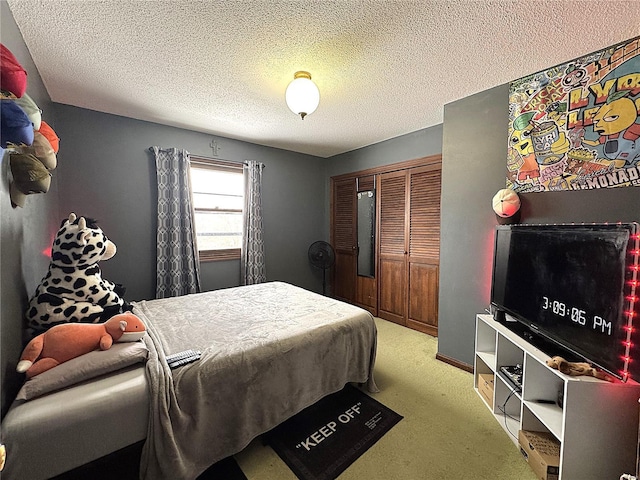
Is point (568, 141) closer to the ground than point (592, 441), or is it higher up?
higher up

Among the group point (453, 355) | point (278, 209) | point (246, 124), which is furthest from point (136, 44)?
point (453, 355)

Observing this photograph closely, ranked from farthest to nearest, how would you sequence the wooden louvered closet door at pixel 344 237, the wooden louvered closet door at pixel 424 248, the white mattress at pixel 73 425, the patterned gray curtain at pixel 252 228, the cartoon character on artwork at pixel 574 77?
the wooden louvered closet door at pixel 344 237 → the patterned gray curtain at pixel 252 228 → the wooden louvered closet door at pixel 424 248 → the cartoon character on artwork at pixel 574 77 → the white mattress at pixel 73 425

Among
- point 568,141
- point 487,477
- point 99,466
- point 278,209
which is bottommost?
point 487,477

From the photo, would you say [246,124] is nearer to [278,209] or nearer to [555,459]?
[278,209]

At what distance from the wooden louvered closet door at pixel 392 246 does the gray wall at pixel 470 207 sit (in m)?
0.91

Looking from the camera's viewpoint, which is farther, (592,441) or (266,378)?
(266,378)

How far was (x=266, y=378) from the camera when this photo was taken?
1.53 metres

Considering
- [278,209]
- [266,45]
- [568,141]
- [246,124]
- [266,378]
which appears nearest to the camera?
[266,378]

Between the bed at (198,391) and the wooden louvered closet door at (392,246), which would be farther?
the wooden louvered closet door at (392,246)

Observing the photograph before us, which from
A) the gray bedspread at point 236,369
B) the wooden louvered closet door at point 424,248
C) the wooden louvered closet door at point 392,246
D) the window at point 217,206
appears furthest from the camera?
the wooden louvered closet door at point 392,246

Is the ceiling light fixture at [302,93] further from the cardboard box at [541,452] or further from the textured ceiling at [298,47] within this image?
the cardboard box at [541,452]

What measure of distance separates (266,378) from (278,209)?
2.82 meters

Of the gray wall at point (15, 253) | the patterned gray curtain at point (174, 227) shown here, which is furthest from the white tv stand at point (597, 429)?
the patterned gray curtain at point (174, 227)

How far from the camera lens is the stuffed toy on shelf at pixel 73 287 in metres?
1.39
